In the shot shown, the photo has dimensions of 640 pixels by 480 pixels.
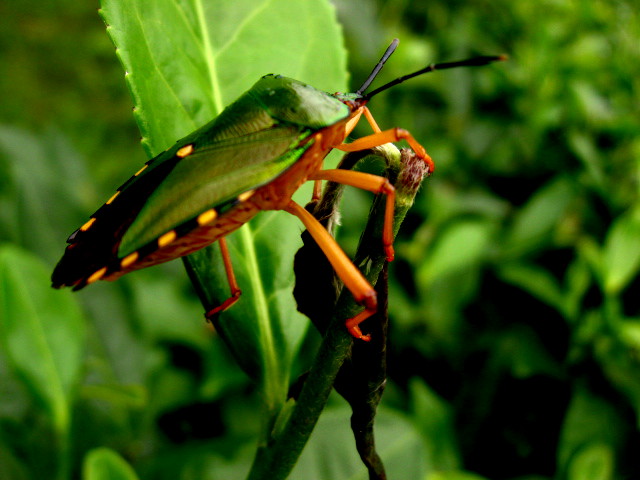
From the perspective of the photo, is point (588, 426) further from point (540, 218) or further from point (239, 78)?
point (239, 78)

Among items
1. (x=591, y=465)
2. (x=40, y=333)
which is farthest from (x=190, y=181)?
(x=591, y=465)

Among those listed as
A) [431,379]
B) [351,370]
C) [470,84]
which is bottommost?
[431,379]

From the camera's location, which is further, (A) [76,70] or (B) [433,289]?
(A) [76,70]

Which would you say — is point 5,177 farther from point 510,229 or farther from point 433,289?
point 510,229

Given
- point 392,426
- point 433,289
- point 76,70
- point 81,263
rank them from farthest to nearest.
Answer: point 76,70, point 433,289, point 392,426, point 81,263

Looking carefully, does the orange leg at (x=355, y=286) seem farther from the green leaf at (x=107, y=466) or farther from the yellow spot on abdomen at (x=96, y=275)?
the green leaf at (x=107, y=466)

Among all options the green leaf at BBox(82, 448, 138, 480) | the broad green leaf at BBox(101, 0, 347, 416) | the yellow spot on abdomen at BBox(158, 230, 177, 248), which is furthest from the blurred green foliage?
the yellow spot on abdomen at BBox(158, 230, 177, 248)

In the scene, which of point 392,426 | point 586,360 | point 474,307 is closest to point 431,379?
point 474,307
